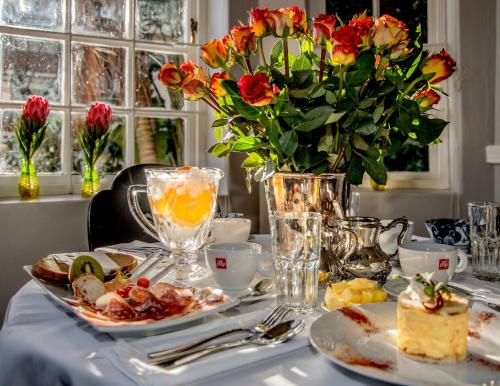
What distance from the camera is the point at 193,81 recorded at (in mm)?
1056

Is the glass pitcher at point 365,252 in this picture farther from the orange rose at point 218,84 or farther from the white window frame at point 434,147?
the white window frame at point 434,147

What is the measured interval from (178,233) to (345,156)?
339 millimetres

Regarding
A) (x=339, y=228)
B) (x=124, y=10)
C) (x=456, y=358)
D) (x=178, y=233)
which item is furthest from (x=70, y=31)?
(x=456, y=358)

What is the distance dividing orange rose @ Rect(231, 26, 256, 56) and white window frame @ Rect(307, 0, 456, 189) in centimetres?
165

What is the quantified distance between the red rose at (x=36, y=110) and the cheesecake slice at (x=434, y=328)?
70.1 inches

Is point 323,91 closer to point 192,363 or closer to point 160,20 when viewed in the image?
point 192,363

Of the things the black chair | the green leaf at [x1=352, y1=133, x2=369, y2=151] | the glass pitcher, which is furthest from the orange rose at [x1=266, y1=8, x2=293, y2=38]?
the black chair

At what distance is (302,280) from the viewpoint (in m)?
0.81

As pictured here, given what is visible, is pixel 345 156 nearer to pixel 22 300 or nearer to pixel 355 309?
pixel 355 309

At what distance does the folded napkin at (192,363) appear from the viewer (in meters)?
0.56

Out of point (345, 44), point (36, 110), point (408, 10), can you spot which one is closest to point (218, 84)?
point (345, 44)

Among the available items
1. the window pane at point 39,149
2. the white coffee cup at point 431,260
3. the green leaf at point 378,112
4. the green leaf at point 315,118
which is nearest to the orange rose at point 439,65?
the green leaf at point 378,112

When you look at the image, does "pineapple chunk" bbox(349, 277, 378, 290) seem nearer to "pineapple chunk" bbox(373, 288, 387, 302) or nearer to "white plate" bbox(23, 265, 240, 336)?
"pineapple chunk" bbox(373, 288, 387, 302)

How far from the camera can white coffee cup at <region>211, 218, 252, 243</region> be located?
1248mm
